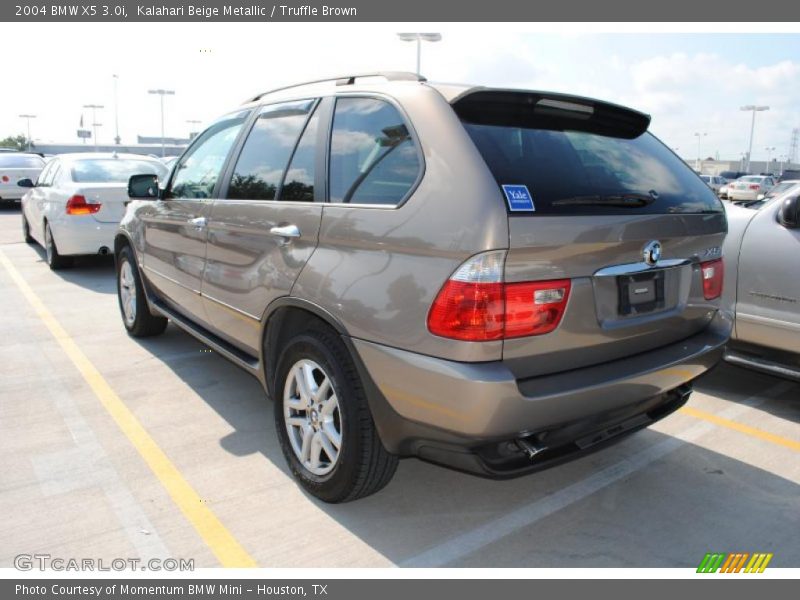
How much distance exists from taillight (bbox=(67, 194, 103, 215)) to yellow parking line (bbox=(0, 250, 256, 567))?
313 cm

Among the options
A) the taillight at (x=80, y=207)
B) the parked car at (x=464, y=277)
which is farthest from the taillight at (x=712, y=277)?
the taillight at (x=80, y=207)

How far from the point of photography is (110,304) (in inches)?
280

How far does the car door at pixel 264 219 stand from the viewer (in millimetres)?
3055

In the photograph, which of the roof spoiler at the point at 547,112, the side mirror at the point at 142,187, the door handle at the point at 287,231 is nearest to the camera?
the roof spoiler at the point at 547,112

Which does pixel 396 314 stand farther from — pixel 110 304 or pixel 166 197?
pixel 110 304

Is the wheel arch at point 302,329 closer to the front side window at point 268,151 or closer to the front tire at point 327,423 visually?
the front tire at point 327,423

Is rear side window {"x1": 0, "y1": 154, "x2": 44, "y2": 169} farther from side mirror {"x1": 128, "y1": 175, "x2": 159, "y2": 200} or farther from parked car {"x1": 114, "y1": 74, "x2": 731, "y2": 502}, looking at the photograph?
parked car {"x1": 114, "y1": 74, "x2": 731, "y2": 502}

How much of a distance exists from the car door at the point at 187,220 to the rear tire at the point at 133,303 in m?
0.47

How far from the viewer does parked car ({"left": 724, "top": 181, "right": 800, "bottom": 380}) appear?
4105 millimetres

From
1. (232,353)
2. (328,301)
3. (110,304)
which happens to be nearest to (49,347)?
(110,304)

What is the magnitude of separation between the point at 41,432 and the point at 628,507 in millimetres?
A: 3323

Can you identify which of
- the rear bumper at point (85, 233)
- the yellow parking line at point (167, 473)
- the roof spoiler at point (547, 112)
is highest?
the roof spoiler at point (547, 112)

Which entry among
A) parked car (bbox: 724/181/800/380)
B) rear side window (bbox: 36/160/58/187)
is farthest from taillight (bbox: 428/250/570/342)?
rear side window (bbox: 36/160/58/187)

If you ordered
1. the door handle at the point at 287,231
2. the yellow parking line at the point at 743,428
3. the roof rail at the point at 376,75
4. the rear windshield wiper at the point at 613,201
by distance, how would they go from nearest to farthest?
the rear windshield wiper at the point at 613,201, the roof rail at the point at 376,75, the door handle at the point at 287,231, the yellow parking line at the point at 743,428
